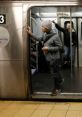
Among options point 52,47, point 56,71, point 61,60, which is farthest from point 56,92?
point 61,60

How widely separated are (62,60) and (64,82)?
1879 mm

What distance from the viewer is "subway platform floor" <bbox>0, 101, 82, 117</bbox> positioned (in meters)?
5.29

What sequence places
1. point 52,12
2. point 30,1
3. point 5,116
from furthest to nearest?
point 52,12 → point 30,1 → point 5,116

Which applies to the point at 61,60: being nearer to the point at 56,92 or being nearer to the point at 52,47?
the point at 56,92

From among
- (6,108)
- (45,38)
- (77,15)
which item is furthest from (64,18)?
(6,108)

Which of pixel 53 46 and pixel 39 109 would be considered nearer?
pixel 39 109

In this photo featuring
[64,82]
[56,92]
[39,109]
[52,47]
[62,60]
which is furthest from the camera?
[62,60]

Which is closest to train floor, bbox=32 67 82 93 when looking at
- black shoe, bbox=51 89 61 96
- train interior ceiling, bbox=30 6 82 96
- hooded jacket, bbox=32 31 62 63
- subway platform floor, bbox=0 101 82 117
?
train interior ceiling, bbox=30 6 82 96

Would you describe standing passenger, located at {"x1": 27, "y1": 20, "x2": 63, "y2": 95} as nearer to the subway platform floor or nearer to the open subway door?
the open subway door

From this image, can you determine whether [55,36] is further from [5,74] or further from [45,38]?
[5,74]

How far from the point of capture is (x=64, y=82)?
345 inches

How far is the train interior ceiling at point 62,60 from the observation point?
8.03m

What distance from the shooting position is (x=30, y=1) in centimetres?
627

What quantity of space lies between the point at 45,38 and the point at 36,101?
1.29 m
